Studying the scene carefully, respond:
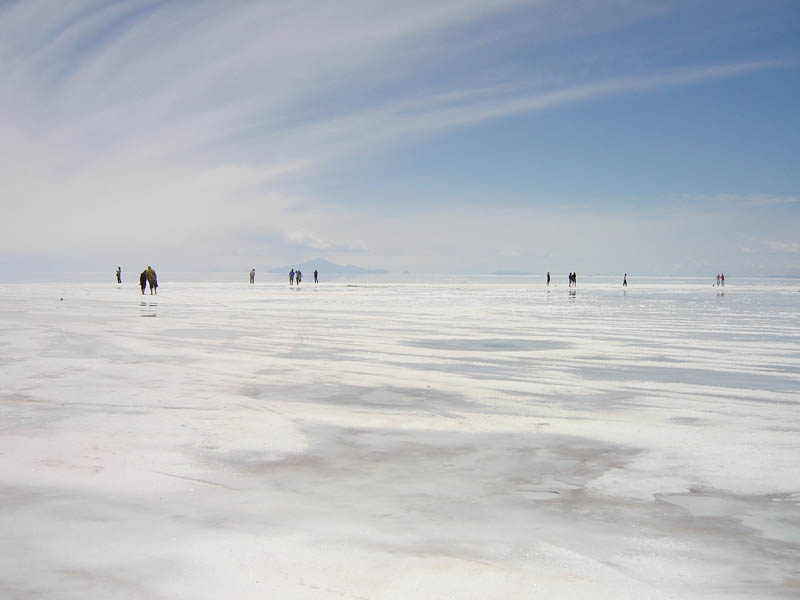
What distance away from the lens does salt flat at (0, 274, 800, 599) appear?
3.41 meters

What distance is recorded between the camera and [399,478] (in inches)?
198

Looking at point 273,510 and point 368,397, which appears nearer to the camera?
point 273,510

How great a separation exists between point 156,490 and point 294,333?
12.0m

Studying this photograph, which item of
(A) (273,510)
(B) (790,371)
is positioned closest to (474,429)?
(A) (273,510)

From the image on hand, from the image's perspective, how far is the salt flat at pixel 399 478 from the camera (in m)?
3.41

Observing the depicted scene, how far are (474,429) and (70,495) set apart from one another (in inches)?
148

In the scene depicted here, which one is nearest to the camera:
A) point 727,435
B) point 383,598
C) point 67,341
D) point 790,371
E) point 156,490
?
point 383,598

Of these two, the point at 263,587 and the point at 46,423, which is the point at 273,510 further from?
the point at 46,423

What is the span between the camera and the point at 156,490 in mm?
4707

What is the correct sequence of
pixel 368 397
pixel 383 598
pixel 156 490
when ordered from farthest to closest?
pixel 368 397 < pixel 156 490 < pixel 383 598

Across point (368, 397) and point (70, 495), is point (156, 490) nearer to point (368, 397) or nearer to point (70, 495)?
point (70, 495)

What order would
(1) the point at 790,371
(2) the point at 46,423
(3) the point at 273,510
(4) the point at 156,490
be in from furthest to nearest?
(1) the point at 790,371, (2) the point at 46,423, (4) the point at 156,490, (3) the point at 273,510

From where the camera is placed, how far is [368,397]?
829 cm

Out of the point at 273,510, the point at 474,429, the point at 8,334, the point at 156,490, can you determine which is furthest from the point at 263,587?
the point at 8,334
